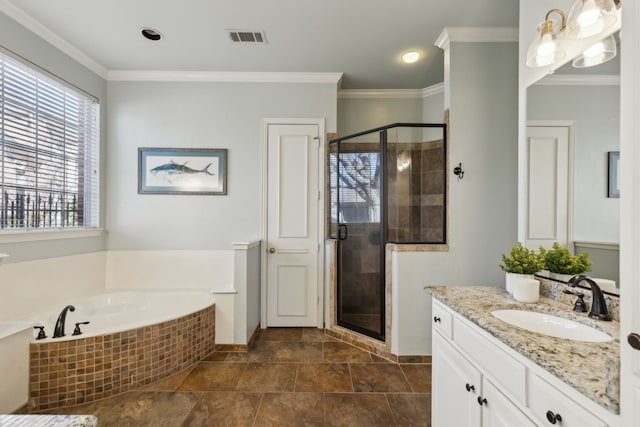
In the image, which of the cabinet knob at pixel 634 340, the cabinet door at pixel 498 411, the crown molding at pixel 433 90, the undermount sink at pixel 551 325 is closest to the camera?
the cabinet knob at pixel 634 340

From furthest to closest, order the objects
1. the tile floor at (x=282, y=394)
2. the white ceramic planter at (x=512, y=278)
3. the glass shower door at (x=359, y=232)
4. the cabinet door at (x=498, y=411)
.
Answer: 1. the glass shower door at (x=359, y=232)
2. the tile floor at (x=282, y=394)
3. the white ceramic planter at (x=512, y=278)
4. the cabinet door at (x=498, y=411)

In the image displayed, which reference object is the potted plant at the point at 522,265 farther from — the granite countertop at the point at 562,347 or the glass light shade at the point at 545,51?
the glass light shade at the point at 545,51

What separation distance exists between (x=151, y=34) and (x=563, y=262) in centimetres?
327

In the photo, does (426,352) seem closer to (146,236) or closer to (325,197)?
(325,197)

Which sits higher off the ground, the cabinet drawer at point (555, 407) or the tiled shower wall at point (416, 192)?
the tiled shower wall at point (416, 192)

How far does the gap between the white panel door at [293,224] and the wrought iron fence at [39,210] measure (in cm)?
180

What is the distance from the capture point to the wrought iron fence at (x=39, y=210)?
2064 mm

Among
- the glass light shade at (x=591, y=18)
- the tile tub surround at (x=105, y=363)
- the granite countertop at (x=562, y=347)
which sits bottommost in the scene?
the tile tub surround at (x=105, y=363)

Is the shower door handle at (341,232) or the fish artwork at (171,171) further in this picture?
the fish artwork at (171,171)

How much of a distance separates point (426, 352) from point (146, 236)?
2.94 meters

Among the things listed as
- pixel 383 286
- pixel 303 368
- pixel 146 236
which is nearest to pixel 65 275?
pixel 146 236

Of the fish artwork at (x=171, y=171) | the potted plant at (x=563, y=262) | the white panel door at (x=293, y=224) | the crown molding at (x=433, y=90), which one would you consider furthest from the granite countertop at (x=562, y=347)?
the fish artwork at (x=171, y=171)

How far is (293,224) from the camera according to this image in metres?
2.98

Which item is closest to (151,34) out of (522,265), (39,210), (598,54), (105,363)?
(39,210)
